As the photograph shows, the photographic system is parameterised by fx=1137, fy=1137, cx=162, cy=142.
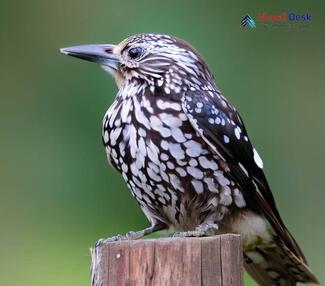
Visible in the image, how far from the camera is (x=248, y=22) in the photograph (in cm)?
564

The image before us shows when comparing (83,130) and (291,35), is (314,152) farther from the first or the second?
(83,130)

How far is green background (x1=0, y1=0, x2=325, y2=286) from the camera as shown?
16.7 feet

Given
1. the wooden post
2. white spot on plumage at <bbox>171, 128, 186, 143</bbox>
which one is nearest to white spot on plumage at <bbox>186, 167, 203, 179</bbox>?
white spot on plumage at <bbox>171, 128, 186, 143</bbox>

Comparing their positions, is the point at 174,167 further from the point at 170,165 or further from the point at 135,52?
the point at 135,52

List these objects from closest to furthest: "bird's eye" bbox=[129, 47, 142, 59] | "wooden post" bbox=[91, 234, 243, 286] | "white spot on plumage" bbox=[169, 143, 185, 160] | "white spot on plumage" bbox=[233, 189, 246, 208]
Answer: "wooden post" bbox=[91, 234, 243, 286] < "white spot on plumage" bbox=[169, 143, 185, 160] < "white spot on plumage" bbox=[233, 189, 246, 208] < "bird's eye" bbox=[129, 47, 142, 59]

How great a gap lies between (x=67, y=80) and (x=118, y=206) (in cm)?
71

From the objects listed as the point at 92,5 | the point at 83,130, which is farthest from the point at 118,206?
the point at 92,5

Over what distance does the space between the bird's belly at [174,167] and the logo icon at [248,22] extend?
151cm

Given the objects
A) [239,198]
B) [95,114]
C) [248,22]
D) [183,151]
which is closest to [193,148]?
[183,151]

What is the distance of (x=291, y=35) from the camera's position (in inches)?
231

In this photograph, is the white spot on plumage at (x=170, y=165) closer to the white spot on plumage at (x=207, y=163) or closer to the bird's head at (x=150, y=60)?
the white spot on plumage at (x=207, y=163)

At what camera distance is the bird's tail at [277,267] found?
14.6 ft

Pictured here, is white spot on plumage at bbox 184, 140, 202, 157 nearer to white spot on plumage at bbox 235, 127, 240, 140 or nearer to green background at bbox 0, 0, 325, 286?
white spot on plumage at bbox 235, 127, 240, 140

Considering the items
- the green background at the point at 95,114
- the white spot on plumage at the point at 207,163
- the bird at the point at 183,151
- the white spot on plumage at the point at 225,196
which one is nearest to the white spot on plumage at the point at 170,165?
the bird at the point at 183,151
